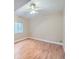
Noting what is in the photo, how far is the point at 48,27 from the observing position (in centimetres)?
858

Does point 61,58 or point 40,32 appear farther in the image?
point 40,32

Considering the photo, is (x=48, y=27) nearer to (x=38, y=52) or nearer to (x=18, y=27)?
(x=18, y=27)

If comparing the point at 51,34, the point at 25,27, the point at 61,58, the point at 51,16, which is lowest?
the point at 61,58

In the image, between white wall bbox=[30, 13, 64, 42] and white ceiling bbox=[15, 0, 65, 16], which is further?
white wall bbox=[30, 13, 64, 42]

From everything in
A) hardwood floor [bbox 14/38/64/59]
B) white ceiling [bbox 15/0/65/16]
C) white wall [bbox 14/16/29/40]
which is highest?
white ceiling [bbox 15/0/65/16]

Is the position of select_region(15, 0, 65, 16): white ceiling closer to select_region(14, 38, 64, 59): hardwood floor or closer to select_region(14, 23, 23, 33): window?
select_region(14, 23, 23, 33): window

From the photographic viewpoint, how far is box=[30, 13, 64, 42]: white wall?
787 centimetres

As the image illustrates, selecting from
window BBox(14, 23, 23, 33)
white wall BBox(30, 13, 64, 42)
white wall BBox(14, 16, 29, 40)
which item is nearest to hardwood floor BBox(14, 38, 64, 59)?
white wall BBox(30, 13, 64, 42)

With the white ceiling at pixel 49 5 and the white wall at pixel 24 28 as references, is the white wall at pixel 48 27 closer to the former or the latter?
the white wall at pixel 24 28

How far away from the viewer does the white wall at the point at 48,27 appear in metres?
7.87
